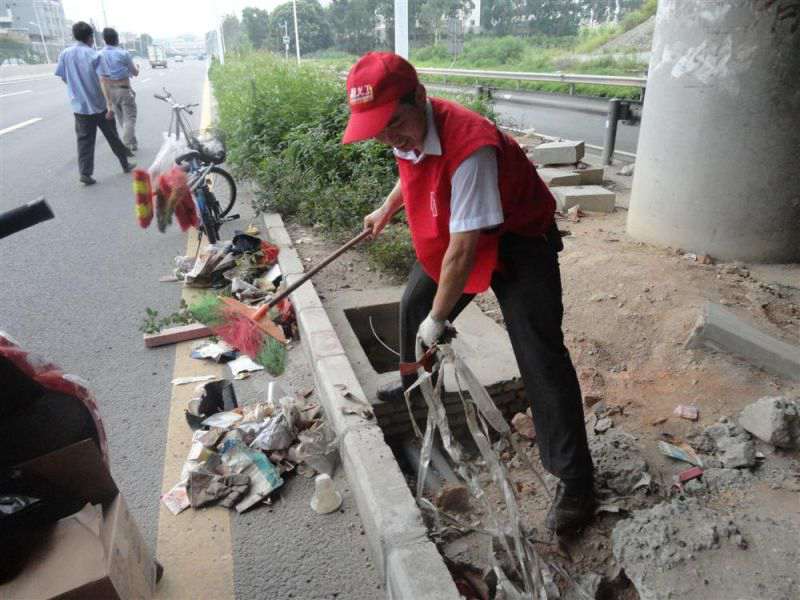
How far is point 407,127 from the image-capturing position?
215cm

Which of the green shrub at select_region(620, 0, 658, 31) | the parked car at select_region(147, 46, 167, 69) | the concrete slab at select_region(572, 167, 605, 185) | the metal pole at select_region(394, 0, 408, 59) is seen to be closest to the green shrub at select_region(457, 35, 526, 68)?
the green shrub at select_region(620, 0, 658, 31)

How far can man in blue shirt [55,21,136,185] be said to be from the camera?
8875 millimetres

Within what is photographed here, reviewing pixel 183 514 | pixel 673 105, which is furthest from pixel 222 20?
pixel 183 514

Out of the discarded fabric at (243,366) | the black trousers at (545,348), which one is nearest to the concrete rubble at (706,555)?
the black trousers at (545,348)

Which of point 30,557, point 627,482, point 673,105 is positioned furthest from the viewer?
point 673,105

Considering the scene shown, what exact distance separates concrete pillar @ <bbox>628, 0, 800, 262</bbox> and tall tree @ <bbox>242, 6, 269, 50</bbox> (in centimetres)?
2587

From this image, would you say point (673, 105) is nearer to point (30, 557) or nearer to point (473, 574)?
point (473, 574)

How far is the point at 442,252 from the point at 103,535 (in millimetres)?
1567

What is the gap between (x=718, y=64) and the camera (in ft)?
14.5

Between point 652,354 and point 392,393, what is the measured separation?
170 centimetres

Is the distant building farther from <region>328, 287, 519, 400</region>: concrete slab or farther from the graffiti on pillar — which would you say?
the graffiti on pillar

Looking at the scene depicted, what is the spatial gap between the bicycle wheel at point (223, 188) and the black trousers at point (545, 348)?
4.75 metres

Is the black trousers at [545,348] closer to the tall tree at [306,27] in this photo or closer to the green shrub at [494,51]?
the green shrub at [494,51]

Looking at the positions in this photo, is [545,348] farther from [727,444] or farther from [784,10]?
[784,10]
